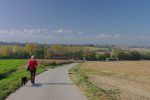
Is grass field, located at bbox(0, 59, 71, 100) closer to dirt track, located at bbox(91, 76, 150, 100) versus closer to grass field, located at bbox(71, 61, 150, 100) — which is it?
grass field, located at bbox(71, 61, 150, 100)

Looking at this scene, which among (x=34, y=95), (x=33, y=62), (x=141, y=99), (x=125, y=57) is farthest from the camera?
(x=125, y=57)

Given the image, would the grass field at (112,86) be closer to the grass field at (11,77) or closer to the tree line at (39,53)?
the grass field at (11,77)

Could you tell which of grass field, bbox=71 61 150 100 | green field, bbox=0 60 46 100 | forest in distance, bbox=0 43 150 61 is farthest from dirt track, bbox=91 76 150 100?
forest in distance, bbox=0 43 150 61

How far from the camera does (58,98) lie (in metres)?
13.8

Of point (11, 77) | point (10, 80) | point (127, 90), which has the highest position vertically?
point (10, 80)

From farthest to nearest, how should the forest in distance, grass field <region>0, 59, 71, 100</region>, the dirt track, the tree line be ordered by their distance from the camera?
the forest in distance → the tree line → the dirt track → grass field <region>0, 59, 71, 100</region>

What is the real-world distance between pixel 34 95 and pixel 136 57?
159861 mm

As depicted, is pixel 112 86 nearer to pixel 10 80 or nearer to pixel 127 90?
pixel 127 90

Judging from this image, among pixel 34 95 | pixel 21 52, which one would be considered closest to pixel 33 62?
pixel 34 95

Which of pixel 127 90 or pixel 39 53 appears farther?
pixel 39 53

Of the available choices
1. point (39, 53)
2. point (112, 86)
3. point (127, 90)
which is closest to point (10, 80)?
point (112, 86)

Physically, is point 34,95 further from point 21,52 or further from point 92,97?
point 21,52

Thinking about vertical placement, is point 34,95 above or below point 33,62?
below

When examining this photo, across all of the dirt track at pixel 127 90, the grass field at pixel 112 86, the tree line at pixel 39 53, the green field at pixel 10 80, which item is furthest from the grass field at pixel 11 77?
the tree line at pixel 39 53
